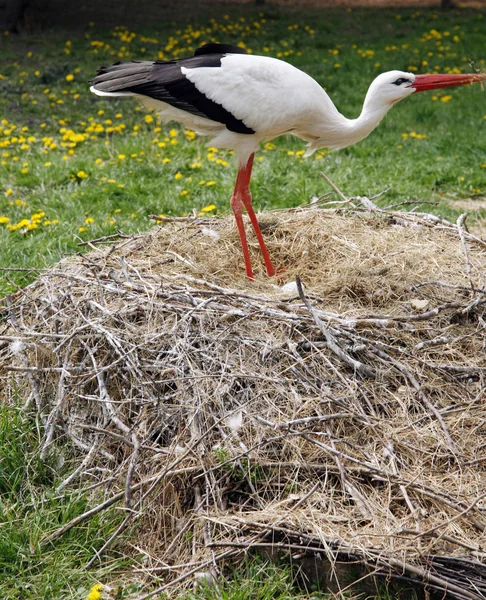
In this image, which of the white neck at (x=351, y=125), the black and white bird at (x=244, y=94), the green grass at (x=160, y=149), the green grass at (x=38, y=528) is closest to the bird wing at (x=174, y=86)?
the black and white bird at (x=244, y=94)

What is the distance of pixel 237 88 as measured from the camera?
13.6 feet

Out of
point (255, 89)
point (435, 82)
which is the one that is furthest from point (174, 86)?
point (435, 82)

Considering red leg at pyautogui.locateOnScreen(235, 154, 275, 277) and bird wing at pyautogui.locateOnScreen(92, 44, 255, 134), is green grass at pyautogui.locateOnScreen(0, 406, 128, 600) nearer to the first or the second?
red leg at pyautogui.locateOnScreen(235, 154, 275, 277)

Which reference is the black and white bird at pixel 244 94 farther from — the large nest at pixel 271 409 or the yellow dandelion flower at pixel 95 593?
the yellow dandelion flower at pixel 95 593

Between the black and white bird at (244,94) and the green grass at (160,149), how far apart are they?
0.68m

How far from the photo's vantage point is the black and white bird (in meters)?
4.14

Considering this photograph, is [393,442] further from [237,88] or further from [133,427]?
[237,88]

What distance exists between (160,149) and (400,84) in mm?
3219

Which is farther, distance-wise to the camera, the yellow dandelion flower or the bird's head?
the bird's head

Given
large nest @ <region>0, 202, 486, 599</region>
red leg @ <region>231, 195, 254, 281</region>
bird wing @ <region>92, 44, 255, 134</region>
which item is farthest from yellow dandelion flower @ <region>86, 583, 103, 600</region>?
bird wing @ <region>92, 44, 255, 134</region>

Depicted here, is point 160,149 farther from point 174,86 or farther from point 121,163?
point 174,86

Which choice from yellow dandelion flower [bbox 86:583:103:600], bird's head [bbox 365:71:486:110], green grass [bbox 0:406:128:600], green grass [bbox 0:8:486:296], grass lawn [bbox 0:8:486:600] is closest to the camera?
yellow dandelion flower [bbox 86:583:103:600]

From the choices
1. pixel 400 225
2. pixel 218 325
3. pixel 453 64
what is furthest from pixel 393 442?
pixel 453 64

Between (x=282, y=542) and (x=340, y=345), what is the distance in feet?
2.99
